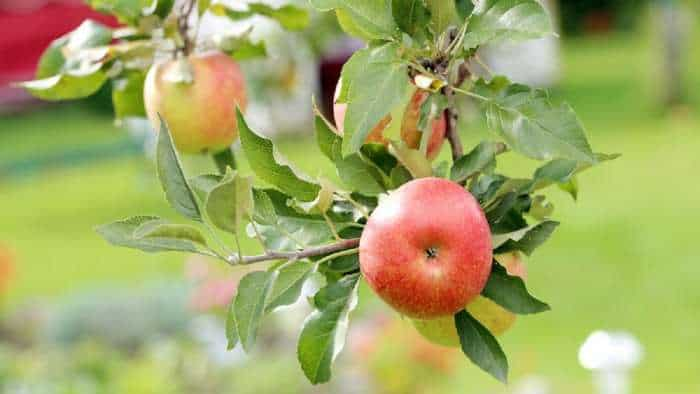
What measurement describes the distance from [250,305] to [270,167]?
0.39 ft

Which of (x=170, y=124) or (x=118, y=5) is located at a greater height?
(x=118, y=5)

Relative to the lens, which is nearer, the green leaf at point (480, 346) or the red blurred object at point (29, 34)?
the green leaf at point (480, 346)

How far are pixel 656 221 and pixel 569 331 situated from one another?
1.36 metres

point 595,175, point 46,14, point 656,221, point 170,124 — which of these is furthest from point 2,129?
point 170,124

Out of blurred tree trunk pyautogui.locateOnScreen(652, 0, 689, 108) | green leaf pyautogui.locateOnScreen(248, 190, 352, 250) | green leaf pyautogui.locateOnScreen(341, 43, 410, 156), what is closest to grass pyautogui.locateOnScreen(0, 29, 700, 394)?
blurred tree trunk pyautogui.locateOnScreen(652, 0, 689, 108)

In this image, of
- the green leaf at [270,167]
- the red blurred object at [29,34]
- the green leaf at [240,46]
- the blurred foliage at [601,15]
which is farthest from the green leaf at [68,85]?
the blurred foliage at [601,15]

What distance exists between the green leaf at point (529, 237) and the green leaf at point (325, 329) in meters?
0.10

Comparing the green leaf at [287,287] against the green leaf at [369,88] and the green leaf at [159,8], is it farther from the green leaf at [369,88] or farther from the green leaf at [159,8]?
the green leaf at [159,8]

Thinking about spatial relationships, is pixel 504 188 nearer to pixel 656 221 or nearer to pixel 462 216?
pixel 462 216

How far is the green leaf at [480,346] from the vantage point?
0.84 metres

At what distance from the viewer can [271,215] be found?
841 mm

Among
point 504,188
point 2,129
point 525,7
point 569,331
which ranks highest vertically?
point 525,7

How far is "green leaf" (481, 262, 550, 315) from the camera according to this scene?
83 cm

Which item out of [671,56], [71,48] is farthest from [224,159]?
[671,56]
